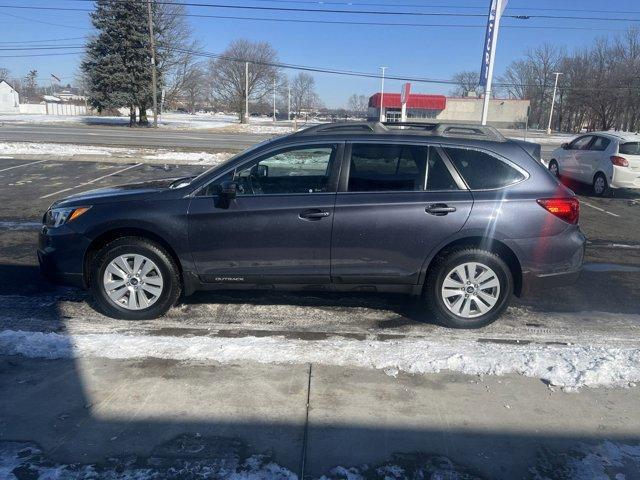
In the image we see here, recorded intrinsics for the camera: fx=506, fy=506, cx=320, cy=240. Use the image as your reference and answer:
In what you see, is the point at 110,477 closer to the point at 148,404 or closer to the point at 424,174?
the point at 148,404

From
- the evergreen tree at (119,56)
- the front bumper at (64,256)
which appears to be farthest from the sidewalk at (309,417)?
the evergreen tree at (119,56)

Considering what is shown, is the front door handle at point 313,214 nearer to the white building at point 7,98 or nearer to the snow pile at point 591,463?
the snow pile at point 591,463

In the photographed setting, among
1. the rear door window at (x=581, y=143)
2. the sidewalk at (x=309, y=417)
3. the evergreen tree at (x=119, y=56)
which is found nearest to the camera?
the sidewalk at (x=309, y=417)

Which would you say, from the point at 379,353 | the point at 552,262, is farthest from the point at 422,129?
the point at 379,353

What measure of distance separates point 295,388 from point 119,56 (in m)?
41.1

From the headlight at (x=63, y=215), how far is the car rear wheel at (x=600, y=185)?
→ 12562mm

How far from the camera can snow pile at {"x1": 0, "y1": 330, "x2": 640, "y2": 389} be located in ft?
12.2

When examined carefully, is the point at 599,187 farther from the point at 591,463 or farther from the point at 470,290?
the point at 591,463

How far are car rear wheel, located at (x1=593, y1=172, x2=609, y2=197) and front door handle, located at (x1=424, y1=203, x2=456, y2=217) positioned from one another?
1050 centimetres

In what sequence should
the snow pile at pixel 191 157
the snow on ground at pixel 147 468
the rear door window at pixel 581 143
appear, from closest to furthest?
the snow on ground at pixel 147 468 < the rear door window at pixel 581 143 < the snow pile at pixel 191 157

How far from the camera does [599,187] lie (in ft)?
43.0

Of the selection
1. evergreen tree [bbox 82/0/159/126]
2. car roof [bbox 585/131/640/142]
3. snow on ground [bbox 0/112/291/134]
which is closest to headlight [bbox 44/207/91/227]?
car roof [bbox 585/131/640/142]

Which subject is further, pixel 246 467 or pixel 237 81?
pixel 237 81

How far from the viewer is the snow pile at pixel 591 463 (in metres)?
2.64
